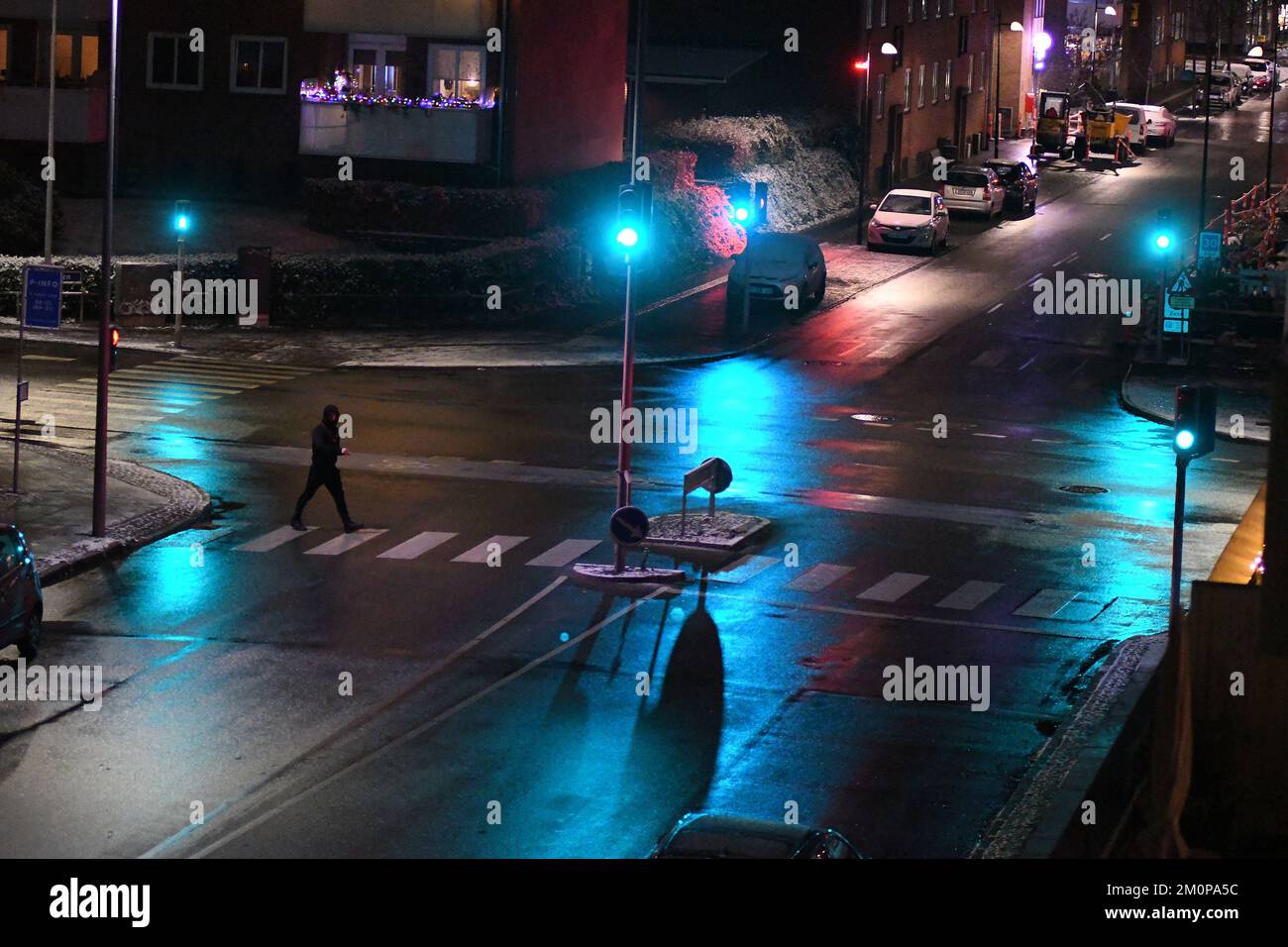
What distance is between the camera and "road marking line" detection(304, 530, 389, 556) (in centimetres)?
2419

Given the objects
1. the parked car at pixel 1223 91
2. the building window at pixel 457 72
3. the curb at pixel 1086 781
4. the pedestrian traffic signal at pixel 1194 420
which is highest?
the parked car at pixel 1223 91

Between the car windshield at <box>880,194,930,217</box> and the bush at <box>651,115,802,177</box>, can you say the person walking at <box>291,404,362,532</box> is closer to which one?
the car windshield at <box>880,194,930,217</box>

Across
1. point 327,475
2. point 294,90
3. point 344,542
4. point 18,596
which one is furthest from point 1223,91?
point 18,596

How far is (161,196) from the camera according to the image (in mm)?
53000

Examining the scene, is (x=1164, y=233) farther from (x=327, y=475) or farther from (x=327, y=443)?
(x=327, y=475)

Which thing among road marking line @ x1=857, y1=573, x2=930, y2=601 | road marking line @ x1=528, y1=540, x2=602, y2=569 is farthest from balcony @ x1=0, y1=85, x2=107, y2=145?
road marking line @ x1=857, y1=573, x2=930, y2=601

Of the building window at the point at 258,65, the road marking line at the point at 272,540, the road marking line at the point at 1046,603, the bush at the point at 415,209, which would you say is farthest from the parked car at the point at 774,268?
the road marking line at the point at 1046,603

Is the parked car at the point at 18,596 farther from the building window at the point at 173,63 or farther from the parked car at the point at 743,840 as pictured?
the building window at the point at 173,63

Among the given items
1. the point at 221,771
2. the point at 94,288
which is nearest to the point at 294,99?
the point at 94,288

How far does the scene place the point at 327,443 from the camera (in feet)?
83.1

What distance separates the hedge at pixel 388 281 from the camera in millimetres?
43344

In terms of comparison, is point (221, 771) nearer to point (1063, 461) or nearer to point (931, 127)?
point (1063, 461)

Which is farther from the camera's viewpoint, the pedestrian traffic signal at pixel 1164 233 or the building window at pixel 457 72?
the building window at pixel 457 72

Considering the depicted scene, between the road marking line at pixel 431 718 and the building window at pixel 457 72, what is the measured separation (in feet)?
101
